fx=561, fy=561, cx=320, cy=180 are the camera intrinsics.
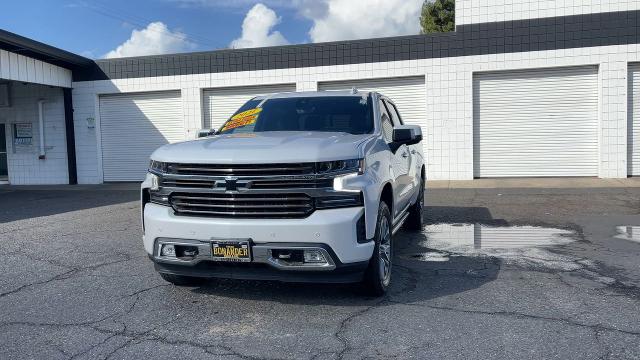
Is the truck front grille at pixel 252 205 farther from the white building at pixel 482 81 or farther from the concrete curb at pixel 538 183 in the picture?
the white building at pixel 482 81

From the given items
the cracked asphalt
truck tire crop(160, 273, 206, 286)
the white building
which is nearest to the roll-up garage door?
the white building

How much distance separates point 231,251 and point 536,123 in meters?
13.2

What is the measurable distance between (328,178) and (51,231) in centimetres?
659

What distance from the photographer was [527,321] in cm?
445

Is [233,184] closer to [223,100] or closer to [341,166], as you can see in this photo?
[341,166]

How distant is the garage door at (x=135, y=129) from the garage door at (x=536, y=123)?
9428 millimetres

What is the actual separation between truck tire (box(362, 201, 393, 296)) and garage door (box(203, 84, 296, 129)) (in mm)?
12787

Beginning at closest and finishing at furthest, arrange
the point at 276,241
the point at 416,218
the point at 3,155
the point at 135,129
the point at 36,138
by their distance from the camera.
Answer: the point at 276,241 → the point at 416,218 → the point at 135,129 → the point at 36,138 → the point at 3,155

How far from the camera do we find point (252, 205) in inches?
180

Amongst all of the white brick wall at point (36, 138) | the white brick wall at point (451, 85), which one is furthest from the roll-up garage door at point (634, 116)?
the white brick wall at point (36, 138)

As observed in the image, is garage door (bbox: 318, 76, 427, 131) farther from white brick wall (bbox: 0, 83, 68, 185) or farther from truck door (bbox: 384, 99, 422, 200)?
white brick wall (bbox: 0, 83, 68, 185)

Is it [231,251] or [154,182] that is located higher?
[154,182]

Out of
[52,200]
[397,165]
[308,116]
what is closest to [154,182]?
[308,116]

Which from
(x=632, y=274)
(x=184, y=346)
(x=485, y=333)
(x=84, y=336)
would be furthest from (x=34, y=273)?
(x=632, y=274)
